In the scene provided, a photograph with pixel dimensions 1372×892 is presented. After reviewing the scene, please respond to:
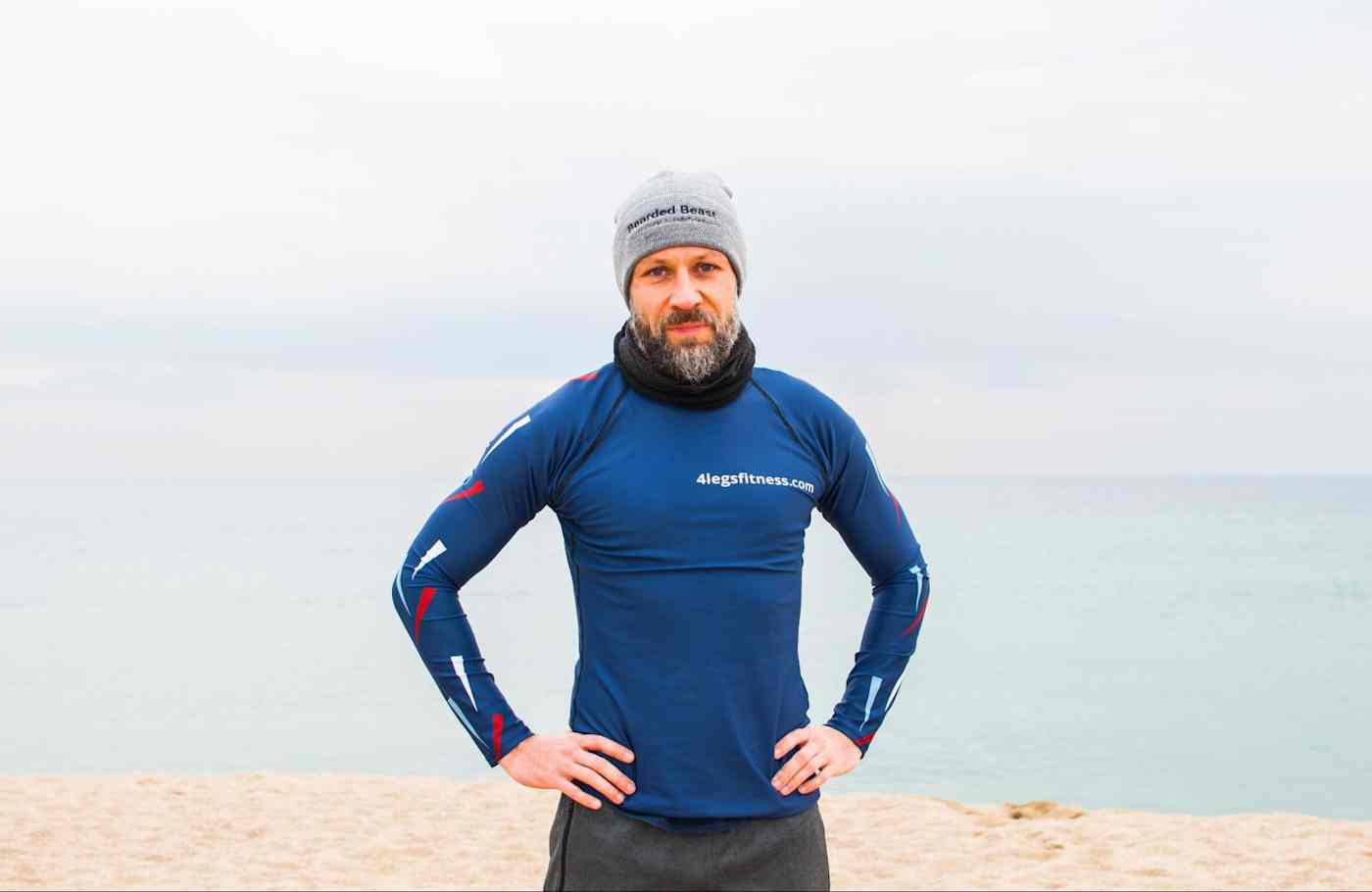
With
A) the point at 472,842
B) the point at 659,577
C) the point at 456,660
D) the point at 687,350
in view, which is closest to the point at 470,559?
the point at 456,660

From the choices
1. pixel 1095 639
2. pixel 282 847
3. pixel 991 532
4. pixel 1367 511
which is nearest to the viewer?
pixel 282 847

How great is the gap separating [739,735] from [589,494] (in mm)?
575

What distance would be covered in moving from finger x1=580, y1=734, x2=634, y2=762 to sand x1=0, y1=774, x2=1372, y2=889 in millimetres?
5548

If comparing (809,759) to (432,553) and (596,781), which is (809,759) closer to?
(596,781)

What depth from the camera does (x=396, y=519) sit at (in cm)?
9981

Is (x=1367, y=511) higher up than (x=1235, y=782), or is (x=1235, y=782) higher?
(x=1367, y=511)

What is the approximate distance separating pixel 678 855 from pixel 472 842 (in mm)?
6688

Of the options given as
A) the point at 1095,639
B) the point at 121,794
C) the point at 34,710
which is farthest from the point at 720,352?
the point at 1095,639

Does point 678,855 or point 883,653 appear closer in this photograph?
point 678,855

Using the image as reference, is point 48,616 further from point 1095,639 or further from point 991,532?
point 991,532

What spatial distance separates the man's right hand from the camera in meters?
2.55

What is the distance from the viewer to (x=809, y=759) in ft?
8.63

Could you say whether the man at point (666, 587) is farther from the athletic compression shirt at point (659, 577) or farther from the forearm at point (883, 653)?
the forearm at point (883, 653)

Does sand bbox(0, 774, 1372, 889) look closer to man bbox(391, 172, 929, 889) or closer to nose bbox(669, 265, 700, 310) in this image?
man bbox(391, 172, 929, 889)
